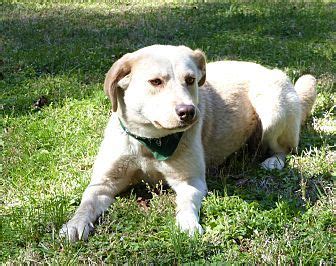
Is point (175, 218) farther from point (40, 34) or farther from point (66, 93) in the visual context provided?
point (40, 34)

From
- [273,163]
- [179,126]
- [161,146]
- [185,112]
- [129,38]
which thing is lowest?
[129,38]

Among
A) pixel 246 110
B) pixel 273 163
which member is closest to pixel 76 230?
pixel 273 163

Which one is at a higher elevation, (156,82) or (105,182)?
(156,82)

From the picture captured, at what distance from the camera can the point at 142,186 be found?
5.14 m

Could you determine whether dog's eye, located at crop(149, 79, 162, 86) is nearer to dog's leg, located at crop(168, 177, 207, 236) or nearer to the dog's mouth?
the dog's mouth

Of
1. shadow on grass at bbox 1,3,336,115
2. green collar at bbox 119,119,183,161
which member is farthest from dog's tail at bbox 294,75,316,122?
green collar at bbox 119,119,183,161

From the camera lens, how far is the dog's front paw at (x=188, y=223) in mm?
4080

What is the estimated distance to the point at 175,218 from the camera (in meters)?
4.37

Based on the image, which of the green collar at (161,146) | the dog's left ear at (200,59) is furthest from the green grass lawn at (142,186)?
the dog's left ear at (200,59)

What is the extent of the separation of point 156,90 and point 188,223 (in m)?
1.05

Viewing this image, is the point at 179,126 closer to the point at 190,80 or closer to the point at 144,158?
the point at 190,80

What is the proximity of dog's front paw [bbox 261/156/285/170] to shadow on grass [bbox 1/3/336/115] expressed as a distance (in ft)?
9.14

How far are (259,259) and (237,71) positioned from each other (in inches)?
119

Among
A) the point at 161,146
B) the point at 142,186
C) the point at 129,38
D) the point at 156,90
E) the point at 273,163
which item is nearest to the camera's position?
the point at 156,90
